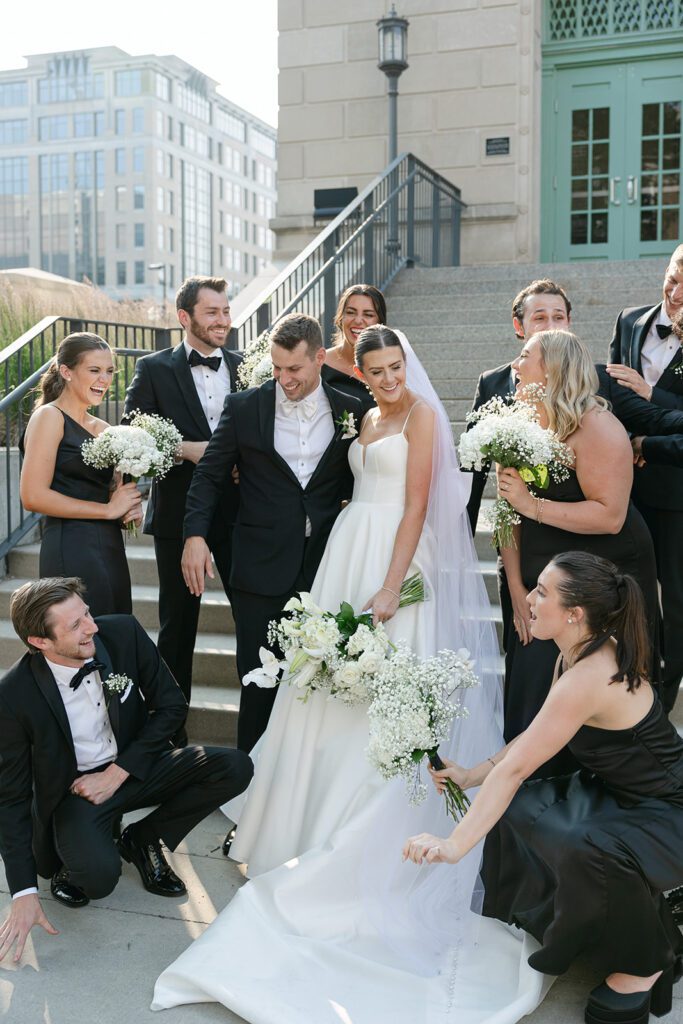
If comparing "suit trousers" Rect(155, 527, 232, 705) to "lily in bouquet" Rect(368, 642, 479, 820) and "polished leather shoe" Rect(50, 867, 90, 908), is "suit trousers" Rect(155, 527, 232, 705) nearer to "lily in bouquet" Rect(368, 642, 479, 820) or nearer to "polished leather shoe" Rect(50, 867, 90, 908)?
"polished leather shoe" Rect(50, 867, 90, 908)

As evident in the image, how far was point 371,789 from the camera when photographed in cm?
367

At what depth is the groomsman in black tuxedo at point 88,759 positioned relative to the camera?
3.55 meters

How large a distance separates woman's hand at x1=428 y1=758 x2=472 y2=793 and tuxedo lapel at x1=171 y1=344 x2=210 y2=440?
220 centimetres

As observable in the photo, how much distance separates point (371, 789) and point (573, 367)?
1639 millimetres

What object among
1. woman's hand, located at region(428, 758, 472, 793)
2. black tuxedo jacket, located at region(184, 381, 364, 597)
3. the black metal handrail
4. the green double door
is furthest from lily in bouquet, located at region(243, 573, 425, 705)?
the green double door

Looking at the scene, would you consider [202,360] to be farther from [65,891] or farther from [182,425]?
[65,891]

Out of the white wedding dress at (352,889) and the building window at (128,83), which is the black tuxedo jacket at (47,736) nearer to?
the white wedding dress at (352,889)

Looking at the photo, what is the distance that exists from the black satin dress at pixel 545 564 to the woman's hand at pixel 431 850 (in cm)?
85

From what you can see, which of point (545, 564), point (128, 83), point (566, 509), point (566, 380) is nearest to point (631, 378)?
point (566, 380)

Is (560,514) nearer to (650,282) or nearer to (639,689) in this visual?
(639,689)

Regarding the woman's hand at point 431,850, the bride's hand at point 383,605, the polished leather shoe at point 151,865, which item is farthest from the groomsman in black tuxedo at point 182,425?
the woman's hand at point 431,850

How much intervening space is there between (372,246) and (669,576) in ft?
20.0

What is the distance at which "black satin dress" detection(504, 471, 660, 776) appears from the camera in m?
3.64

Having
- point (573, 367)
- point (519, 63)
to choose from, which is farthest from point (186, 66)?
point (573, 367)
